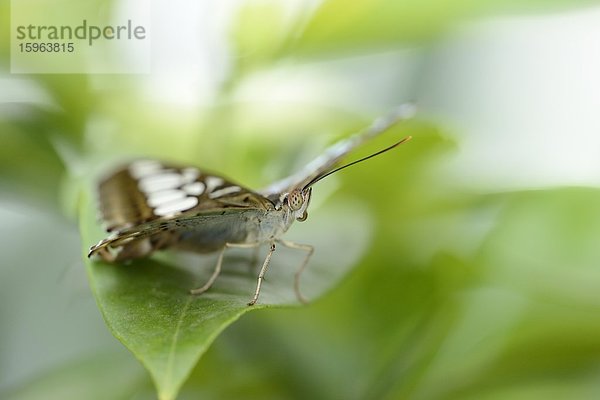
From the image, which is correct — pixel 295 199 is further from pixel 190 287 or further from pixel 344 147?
pixel 190 287

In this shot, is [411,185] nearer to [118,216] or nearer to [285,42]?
[285,42]

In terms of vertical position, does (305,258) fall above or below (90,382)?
above

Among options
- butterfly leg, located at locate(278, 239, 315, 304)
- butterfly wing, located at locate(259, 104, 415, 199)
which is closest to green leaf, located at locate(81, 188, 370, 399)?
butterfly leg, located at locate(278, 239, 315, 304)

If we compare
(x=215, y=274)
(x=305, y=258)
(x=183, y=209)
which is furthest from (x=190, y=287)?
(x=305, y=258)

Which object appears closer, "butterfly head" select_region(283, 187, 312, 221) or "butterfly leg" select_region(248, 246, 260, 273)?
"butterfly head" select_region(283, 187, 312, 221)

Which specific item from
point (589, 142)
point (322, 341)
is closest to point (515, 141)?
point (589, 142)

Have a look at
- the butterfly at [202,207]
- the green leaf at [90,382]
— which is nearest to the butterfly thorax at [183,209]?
the butterfly at [202,207]

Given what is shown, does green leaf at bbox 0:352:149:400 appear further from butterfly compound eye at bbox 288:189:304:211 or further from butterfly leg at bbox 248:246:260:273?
butterfly compound eye at bbox 288:189:304:211
